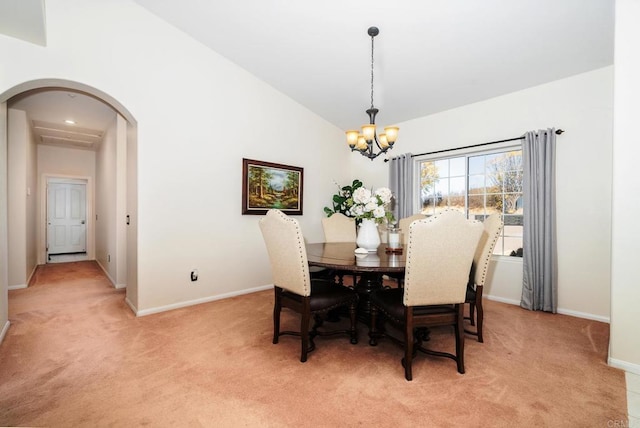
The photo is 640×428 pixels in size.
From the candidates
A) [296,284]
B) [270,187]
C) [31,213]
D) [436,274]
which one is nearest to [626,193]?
[436,274]

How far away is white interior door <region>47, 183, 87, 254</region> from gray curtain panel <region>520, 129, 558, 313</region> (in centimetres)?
894

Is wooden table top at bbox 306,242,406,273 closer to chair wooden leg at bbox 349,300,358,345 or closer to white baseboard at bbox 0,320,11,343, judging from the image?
chair wooden leg at bbox 349,300,358,345

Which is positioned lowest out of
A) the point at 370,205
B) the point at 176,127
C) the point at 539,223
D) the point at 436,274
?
the point at 436,274

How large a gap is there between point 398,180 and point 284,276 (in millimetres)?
2963

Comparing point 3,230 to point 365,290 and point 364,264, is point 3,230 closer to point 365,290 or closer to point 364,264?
point 364,264

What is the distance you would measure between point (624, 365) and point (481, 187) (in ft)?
7.98

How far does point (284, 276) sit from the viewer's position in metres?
2.22

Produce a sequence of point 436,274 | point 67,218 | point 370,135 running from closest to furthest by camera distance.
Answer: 1. point 436,274
2. point 370,135
3. point 67,218

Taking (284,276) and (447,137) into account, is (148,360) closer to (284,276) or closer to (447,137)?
(284,276)

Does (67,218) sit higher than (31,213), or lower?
lower

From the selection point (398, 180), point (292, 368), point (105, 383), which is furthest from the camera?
point (398, 180)

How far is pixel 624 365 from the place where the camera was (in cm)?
197

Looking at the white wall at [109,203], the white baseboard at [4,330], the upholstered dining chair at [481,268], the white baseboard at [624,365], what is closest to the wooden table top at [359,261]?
the upholstered dining chair at [481,268]

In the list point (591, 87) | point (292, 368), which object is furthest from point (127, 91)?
point (591, 87)
